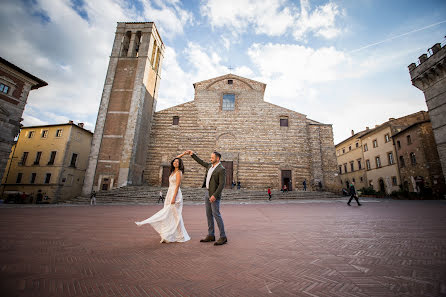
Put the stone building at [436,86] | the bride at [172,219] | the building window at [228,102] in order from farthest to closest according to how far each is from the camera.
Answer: the building window at [228,102] < the stone building at [436,86] < the bride at [172,219]

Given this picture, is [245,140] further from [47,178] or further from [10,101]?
[47,178]

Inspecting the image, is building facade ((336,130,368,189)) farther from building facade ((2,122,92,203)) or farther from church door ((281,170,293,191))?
building facade ((2,122,92,203))

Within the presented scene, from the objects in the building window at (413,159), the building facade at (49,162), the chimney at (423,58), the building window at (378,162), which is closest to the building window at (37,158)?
the building facade at (49,162)

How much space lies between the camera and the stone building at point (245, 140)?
20859 mm

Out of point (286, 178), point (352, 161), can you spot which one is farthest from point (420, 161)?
point (286, 178)

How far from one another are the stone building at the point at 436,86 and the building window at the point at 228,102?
18.2 metres

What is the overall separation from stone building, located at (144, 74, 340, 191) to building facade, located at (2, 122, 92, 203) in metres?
10.5

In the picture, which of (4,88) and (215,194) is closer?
(215,194)

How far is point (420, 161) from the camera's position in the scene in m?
20.5

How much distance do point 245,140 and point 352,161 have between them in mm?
22780

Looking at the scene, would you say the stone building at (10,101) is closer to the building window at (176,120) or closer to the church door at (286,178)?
the building window at (176,120)

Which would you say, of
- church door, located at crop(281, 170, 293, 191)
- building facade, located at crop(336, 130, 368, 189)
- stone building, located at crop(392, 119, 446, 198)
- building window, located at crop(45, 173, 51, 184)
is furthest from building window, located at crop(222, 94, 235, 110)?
building window, located at crop(45, 173, 51, 184)

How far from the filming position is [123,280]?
2.13m

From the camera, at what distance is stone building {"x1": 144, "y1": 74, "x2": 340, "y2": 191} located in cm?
2086
